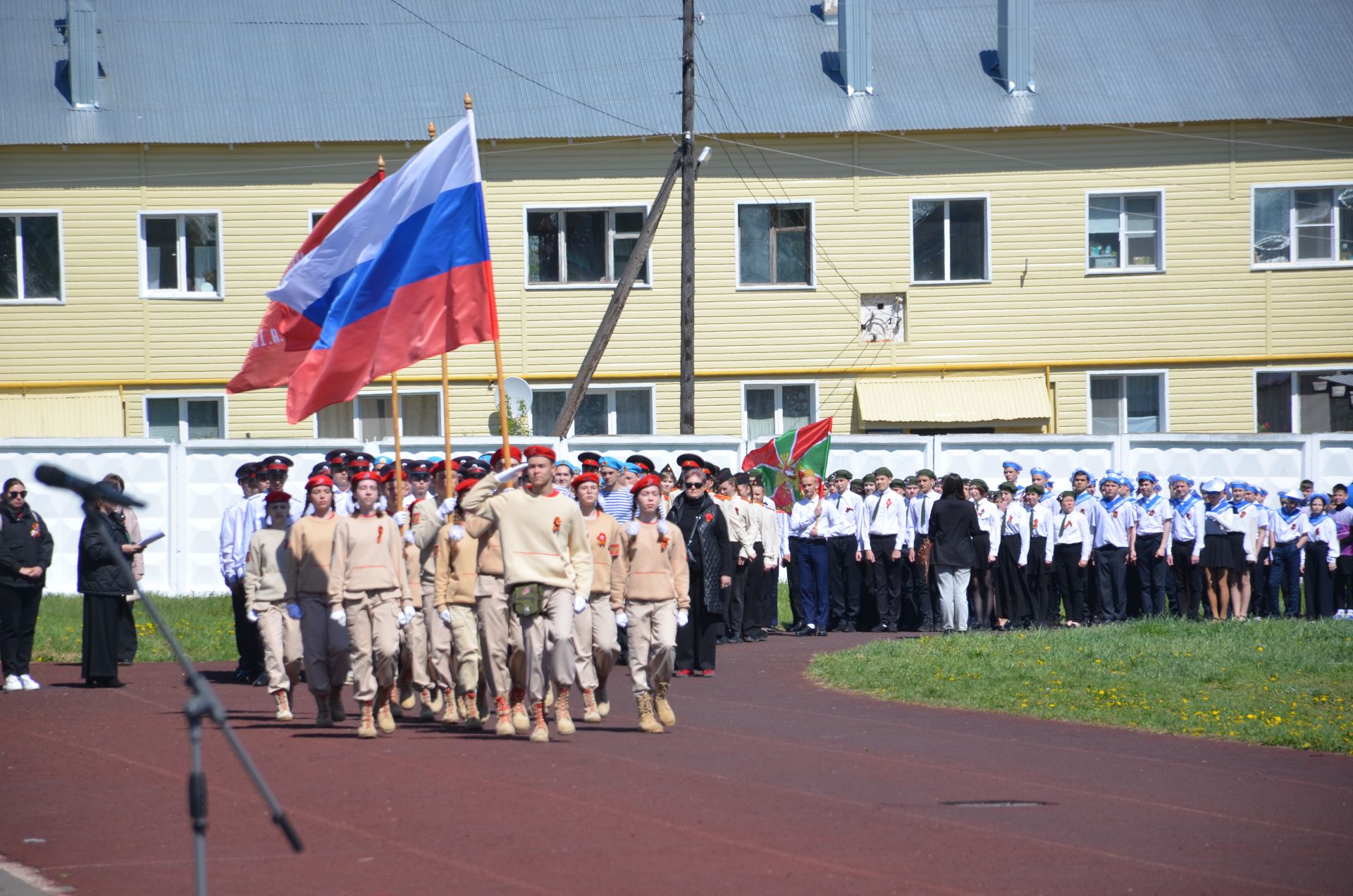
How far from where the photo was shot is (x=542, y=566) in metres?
11.6

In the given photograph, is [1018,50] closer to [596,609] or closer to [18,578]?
[596,609]

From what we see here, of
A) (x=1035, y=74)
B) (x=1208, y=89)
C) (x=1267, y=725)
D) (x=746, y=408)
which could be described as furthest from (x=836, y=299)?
(x=1267, y=725)

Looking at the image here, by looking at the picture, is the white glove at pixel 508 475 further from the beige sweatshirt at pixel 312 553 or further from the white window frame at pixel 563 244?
the white window frame at pixel 563 244

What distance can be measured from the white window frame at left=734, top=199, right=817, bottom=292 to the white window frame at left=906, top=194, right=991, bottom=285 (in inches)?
69.5

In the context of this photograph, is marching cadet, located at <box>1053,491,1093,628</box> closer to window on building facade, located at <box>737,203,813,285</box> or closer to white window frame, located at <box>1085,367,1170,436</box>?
white window frame, located at <box>1085,367,1170,436</box>

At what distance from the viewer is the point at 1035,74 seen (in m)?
30.1

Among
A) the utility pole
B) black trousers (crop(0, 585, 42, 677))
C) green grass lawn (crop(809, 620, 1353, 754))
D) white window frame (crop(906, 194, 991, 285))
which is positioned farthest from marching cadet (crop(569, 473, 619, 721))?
white window frame (crop(906, 194, 991, 285))

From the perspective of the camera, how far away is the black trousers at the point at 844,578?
823 inches

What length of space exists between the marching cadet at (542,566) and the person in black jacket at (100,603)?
5250 mm

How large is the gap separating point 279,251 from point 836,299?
1045cm

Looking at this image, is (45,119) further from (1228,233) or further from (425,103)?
(1228,233)

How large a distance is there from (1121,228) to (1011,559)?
1134 centimetres

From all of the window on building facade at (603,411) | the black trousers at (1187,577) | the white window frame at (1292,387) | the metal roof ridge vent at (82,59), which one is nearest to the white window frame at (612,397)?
the window on building facade at (603,411)

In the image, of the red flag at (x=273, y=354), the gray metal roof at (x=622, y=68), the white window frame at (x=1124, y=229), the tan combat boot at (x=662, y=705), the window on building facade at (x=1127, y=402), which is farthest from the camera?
the window on building facade at (x=1127, y=402)
